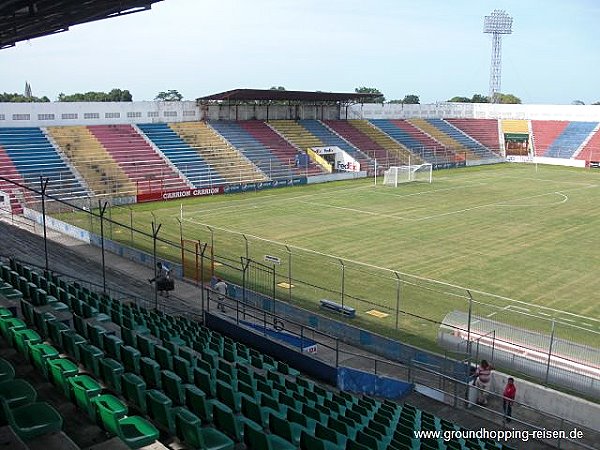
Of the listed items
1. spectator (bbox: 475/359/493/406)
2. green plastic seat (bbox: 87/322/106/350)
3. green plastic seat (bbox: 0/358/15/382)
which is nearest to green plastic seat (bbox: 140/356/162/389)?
green plastic seat (bbox: 87/322/106/350)

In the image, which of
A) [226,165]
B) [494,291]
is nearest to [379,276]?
[494,291]

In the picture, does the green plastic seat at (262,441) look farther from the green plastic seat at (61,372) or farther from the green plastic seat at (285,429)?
the green plastic seat at (61,372)

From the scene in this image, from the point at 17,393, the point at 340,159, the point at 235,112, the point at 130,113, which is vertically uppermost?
the point at 235,112

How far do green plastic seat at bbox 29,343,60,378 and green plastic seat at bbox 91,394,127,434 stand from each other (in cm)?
175

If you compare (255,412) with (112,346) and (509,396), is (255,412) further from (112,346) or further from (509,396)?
(509,396)

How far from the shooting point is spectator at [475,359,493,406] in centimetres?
1622

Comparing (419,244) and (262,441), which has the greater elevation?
(262,441)

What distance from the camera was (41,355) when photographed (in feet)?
35.0

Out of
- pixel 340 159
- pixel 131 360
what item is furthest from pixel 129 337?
pixel 340 159

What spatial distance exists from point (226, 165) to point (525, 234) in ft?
104

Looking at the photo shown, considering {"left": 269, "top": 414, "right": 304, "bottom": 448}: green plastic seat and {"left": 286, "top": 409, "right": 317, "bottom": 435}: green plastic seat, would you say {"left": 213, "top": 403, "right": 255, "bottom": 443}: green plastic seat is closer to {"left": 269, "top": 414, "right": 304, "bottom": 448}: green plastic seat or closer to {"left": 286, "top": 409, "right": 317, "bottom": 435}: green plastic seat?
{"left": 269, "top": 414, "right": 304, "bottom": 448}: green plastic seat

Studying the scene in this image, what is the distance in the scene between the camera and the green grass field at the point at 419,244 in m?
24.2

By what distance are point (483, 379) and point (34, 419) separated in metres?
11.7

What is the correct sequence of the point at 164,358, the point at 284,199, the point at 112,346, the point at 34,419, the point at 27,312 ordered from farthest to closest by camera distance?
the point at 284,199 < the point at 27,312 < the point at 112,346 < the point at 164,358 < the point at 34,419
